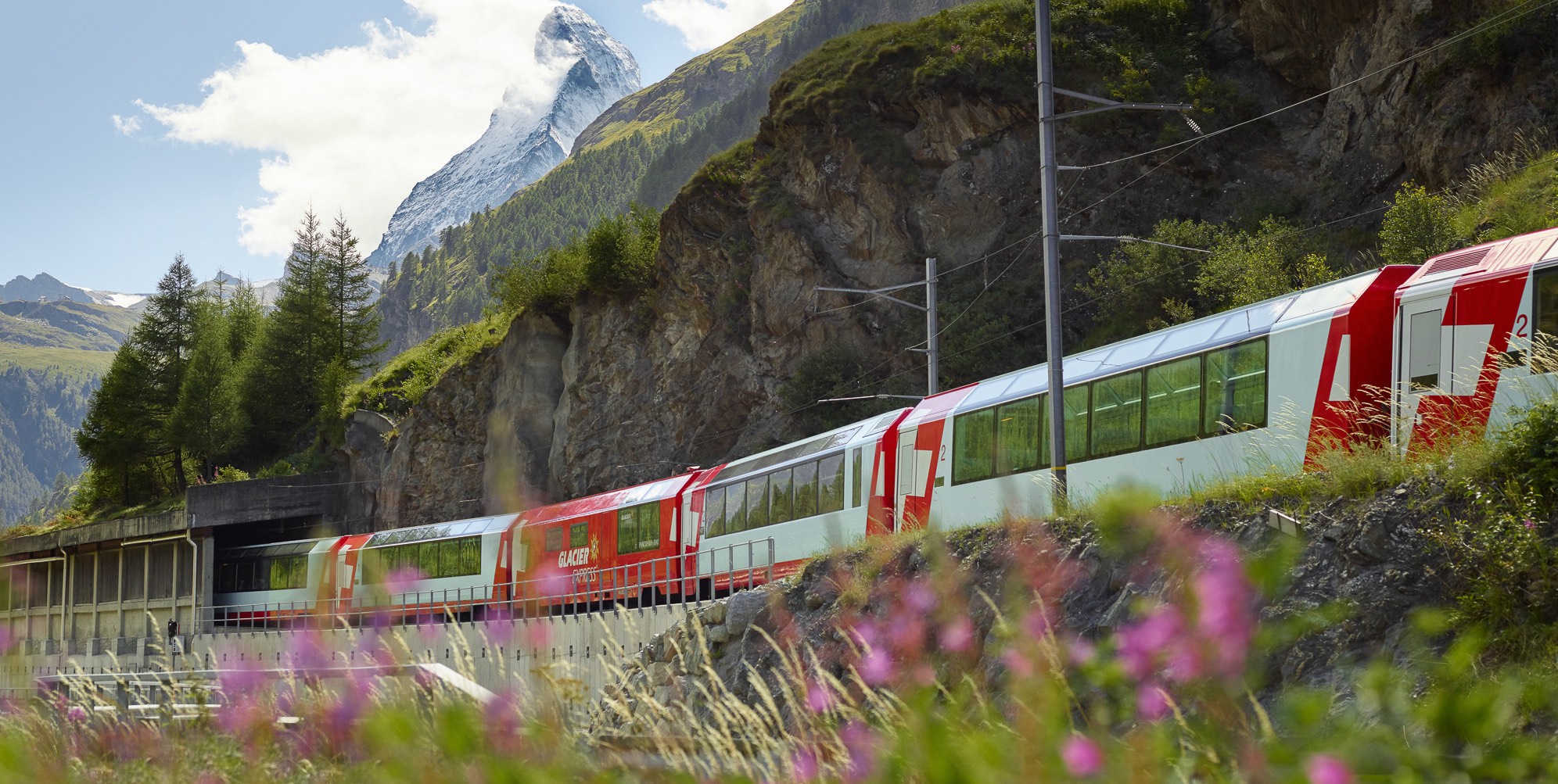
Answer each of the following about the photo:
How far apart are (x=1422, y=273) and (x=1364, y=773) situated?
44.5 feet

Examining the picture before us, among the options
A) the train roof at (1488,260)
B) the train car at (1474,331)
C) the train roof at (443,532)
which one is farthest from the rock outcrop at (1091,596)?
the train roof at (443,532)

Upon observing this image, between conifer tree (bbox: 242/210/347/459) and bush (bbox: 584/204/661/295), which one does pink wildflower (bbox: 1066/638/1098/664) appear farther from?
conifer tree (bbox: 242/210/347/459)

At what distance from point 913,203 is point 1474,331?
29917 mm

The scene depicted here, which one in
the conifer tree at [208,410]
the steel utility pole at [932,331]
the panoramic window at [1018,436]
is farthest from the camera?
the conifer tree at [208,410]

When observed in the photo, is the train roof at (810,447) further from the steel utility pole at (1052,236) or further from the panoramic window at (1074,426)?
the steel utility pole at (1052,236)

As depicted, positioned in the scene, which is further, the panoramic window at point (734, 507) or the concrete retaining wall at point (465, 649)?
the panoramic window at point (734, 507)

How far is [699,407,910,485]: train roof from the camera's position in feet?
75.0

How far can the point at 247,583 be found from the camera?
45.0 meters

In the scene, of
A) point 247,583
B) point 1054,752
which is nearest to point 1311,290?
point 1054,752

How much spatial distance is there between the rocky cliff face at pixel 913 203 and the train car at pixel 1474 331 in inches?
688

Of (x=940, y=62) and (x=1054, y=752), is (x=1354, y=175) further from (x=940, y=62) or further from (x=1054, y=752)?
(x=1054, y=752)

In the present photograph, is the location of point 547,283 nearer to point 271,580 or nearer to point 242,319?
point 271,580

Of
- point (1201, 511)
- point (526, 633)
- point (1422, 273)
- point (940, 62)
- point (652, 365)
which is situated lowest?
point (526, 633)

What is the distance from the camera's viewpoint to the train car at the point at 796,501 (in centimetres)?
2230
